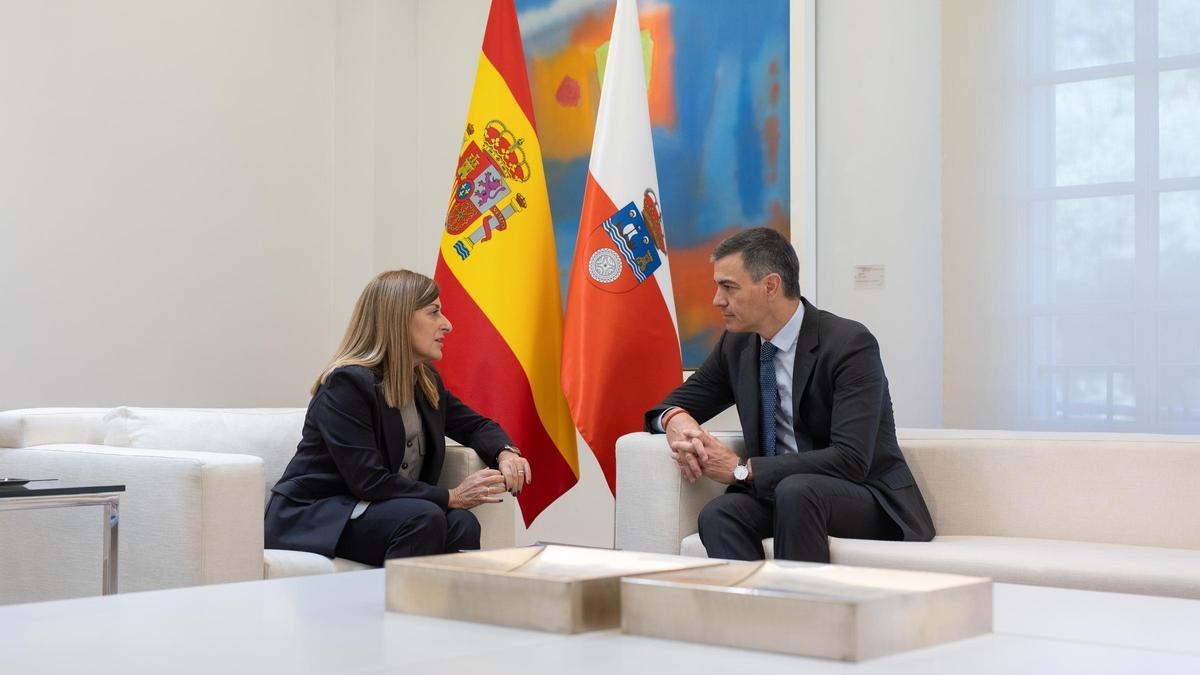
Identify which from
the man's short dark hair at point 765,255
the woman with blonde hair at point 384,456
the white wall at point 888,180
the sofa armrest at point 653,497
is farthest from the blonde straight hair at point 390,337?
the white wall at point 888,180

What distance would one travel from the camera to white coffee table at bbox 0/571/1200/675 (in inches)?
31.3

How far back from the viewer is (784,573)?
95 cm

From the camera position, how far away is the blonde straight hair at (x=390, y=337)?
314 centimetres

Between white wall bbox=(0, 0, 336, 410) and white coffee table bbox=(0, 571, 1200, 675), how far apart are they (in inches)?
139

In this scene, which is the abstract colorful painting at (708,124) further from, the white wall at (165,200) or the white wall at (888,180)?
the white wall at (165,200)

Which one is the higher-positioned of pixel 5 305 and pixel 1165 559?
pixel 5 305

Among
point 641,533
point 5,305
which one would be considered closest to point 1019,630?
point 641,533

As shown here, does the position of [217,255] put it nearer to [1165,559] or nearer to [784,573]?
[1165,559]

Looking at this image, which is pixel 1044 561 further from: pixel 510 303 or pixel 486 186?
pixel 486 186

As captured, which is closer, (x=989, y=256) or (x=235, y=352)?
(x=989, y=256)

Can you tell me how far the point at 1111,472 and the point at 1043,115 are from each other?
1385mm

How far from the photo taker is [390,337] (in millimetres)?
3166

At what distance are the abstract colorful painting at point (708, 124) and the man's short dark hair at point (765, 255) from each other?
1.06 meters

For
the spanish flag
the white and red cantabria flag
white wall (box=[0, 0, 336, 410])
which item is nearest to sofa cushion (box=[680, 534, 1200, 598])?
the white and red cantabria flag
